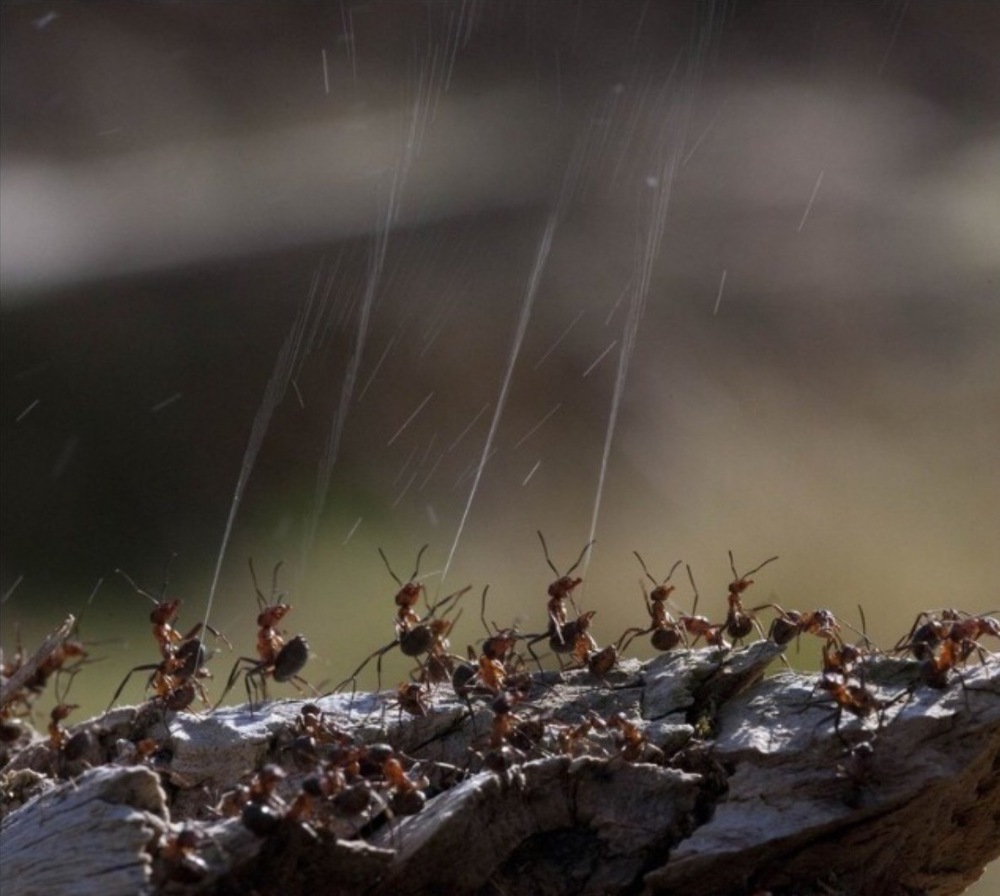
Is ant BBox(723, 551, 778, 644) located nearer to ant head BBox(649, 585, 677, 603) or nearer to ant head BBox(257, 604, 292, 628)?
ant head BBox(649, 585, 677, 603)

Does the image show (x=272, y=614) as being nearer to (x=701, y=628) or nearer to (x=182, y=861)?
(x=701, y=628)

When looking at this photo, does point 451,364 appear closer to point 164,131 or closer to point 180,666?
point 164,131

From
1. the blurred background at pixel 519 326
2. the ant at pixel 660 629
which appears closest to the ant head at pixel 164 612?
the ant at pixel 660 629

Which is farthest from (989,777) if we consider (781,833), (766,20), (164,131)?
(164,131)

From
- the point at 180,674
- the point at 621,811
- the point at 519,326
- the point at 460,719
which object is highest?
the point at 519,326

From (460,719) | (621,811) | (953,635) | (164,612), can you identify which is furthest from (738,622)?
(164,612)

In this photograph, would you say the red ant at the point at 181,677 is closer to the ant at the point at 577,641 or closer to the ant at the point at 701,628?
the ant at the point at 577,641
